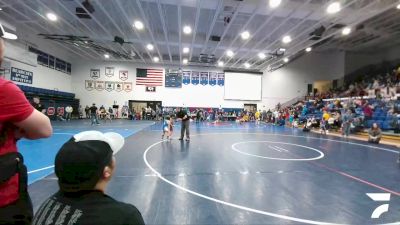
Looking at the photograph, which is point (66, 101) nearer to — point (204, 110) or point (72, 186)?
point (204, 110)

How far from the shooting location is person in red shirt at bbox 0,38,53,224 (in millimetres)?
1264

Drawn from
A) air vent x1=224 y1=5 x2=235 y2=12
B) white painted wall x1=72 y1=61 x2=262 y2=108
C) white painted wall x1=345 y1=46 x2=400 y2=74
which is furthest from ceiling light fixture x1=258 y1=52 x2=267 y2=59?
air vent x1=224 y1=5 x2=235 y2=12

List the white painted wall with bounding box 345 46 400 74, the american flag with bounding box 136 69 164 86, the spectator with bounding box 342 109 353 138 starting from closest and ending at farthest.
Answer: the spectator with bounding box 342 109 353 138 < the white painted wall with bounding box 345 46 400 74 < the american flag with bounding box 136 69 164 86

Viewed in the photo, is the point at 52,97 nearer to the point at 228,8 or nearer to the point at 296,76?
the point at 228,8

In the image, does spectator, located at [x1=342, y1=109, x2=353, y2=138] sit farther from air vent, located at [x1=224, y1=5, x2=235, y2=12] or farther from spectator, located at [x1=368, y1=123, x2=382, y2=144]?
air vent, located at [x1=224, y1=5, x2=235, y2=12]

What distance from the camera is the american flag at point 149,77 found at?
101 feet

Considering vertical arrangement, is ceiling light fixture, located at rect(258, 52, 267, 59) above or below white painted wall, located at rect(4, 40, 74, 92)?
above

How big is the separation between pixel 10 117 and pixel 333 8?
1566 cm

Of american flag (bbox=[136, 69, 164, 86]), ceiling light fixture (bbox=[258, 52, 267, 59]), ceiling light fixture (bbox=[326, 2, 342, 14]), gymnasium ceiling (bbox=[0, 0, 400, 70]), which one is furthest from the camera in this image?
american flag (bbox=[136, 69, 164, 86])

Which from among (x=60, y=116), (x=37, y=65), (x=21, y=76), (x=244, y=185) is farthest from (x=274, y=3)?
(x=60, y=116)

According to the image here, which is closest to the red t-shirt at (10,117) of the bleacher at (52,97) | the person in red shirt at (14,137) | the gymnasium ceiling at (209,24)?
the person in red shirt at (14,137)

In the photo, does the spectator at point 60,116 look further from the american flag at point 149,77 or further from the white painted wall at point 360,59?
the white painted wall at point 360,59

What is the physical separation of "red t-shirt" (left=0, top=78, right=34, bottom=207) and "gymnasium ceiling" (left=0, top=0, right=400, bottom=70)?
13053 millimetres

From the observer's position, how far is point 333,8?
44.8ft
